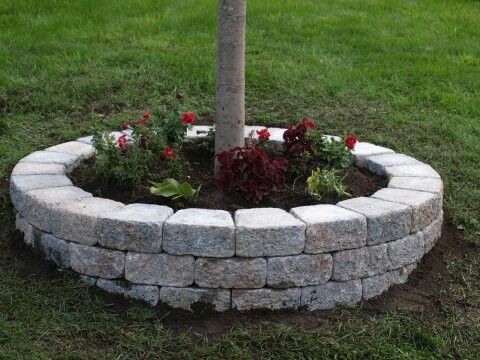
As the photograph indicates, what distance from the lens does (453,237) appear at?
4641 millimetres

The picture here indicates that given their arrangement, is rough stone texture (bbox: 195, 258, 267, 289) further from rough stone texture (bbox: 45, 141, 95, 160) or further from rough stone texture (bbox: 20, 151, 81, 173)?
rough stone texture (bbox: 45, 141, 95, 160)

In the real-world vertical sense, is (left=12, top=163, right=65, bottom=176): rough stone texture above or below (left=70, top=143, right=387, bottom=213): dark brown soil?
above

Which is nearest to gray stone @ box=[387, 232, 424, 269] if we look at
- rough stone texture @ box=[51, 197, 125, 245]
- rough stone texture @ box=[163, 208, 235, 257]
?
rough stone texture @ box=[163, 208, 235, 257]

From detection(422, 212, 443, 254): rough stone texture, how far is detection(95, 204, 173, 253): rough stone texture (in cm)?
153

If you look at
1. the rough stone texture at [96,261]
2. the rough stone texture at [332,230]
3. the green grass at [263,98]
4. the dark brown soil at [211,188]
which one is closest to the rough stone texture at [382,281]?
the green grass at [263,98]

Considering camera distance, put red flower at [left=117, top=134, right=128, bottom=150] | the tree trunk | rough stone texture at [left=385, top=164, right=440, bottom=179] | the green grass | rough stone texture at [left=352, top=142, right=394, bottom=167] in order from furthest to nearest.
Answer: rough stone texture at [left=352, top=142, right=394, bottom=167], rough stone texture at [left=385, top=164, right=440, bottom=179], red flower at [left=117, top=134, right=128, bottom=150], the tree trunk, the green grass

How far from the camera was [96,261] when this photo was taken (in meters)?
3.79

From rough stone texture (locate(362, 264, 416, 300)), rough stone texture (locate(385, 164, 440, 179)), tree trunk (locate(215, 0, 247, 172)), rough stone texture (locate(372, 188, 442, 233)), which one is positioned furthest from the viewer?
rough stone texture (locate(385, 164, 440, 179))

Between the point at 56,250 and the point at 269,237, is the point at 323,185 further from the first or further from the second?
the point at 56,250

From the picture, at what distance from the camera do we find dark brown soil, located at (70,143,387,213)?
412cm

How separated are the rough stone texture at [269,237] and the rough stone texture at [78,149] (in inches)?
66.1

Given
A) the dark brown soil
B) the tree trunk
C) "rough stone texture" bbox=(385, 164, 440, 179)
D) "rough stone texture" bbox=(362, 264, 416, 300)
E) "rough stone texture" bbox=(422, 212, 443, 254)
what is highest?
the tree trunk

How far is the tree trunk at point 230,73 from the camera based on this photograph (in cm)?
411

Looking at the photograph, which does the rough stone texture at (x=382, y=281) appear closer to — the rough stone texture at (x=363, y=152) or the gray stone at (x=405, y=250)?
the gray stone at (x=405, y=250)
